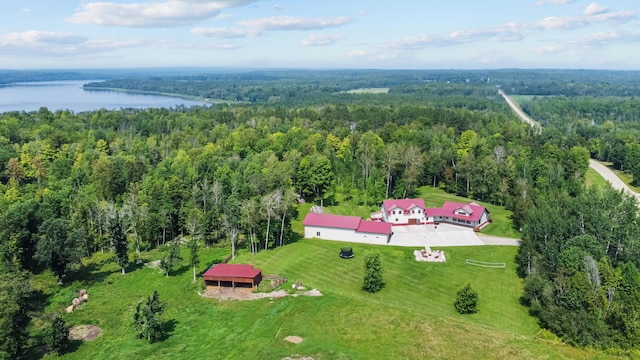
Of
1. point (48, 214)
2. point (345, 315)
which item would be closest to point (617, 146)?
point (345, 315)

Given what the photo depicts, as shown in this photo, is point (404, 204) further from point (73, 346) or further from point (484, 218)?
point (73, 346)

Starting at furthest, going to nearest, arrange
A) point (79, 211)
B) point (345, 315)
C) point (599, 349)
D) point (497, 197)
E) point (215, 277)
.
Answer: point (497, 197) → point (79, 211) → point (215, 277) → point (345, 315) → point (599, 349)

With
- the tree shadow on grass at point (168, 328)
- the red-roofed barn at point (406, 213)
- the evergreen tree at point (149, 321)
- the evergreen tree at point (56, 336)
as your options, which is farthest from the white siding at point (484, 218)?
the evergreen tree at point (56, 336)

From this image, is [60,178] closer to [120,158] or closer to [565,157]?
[120,158]

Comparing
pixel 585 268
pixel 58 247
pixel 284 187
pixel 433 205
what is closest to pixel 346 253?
pixel 284 187

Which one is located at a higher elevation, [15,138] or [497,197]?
[15,138]

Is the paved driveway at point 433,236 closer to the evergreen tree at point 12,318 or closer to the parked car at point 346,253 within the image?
the parked car at point 346,253
